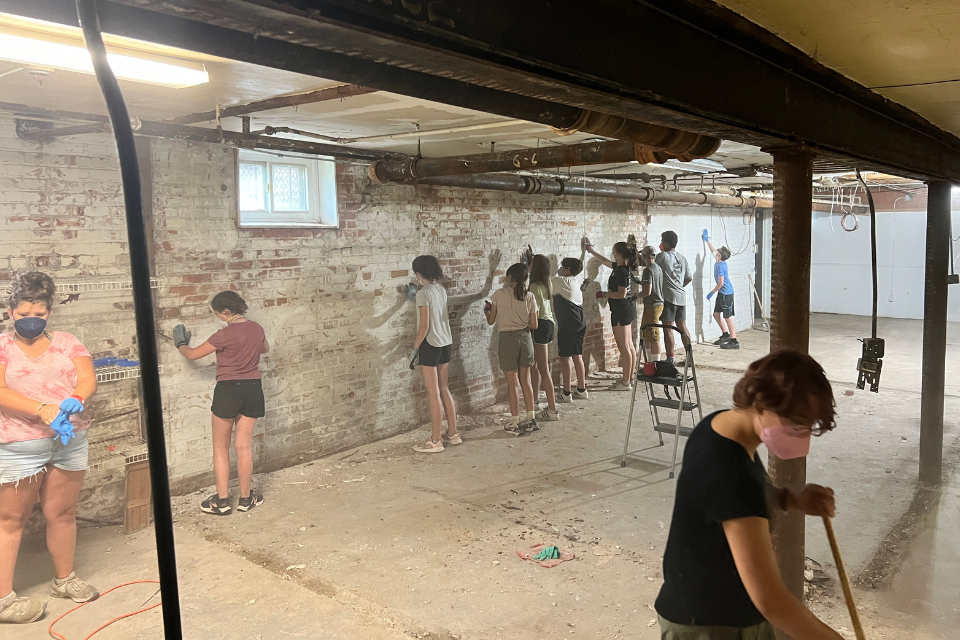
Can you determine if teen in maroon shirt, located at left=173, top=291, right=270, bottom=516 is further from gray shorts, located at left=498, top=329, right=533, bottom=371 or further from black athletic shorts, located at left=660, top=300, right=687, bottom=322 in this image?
black athletic shorts, located at left=660, top=300, right=687, bottom=322

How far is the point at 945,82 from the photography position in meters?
2.68

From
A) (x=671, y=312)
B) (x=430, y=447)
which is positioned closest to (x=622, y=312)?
(x=671, y=312)

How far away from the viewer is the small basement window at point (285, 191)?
16.0 feet

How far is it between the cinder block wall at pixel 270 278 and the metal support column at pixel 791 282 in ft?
11.6

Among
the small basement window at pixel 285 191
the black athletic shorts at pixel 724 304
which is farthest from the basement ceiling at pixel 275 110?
the black athletic shorts at pixel 724 304

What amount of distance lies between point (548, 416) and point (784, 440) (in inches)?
192

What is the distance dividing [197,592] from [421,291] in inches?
107

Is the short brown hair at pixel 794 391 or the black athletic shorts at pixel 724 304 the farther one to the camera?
the black athletic shorts at pixel 724 304

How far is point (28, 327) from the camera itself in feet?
10.5

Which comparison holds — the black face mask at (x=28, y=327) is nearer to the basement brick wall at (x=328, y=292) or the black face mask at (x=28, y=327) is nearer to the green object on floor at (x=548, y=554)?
the basement brick wall at (x=328, y=292)

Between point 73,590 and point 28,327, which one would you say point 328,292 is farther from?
point 73,590

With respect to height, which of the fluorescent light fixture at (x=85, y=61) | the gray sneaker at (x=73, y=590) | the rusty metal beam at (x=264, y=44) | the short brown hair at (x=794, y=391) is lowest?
the gray sneaker at (x=73, y=590)

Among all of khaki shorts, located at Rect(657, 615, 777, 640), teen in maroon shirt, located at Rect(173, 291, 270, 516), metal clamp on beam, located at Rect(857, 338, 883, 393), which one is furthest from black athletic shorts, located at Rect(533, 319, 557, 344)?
khaki shorts, located at Rect(657, 615, 777, 640)

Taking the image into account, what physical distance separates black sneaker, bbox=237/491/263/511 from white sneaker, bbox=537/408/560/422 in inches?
112
